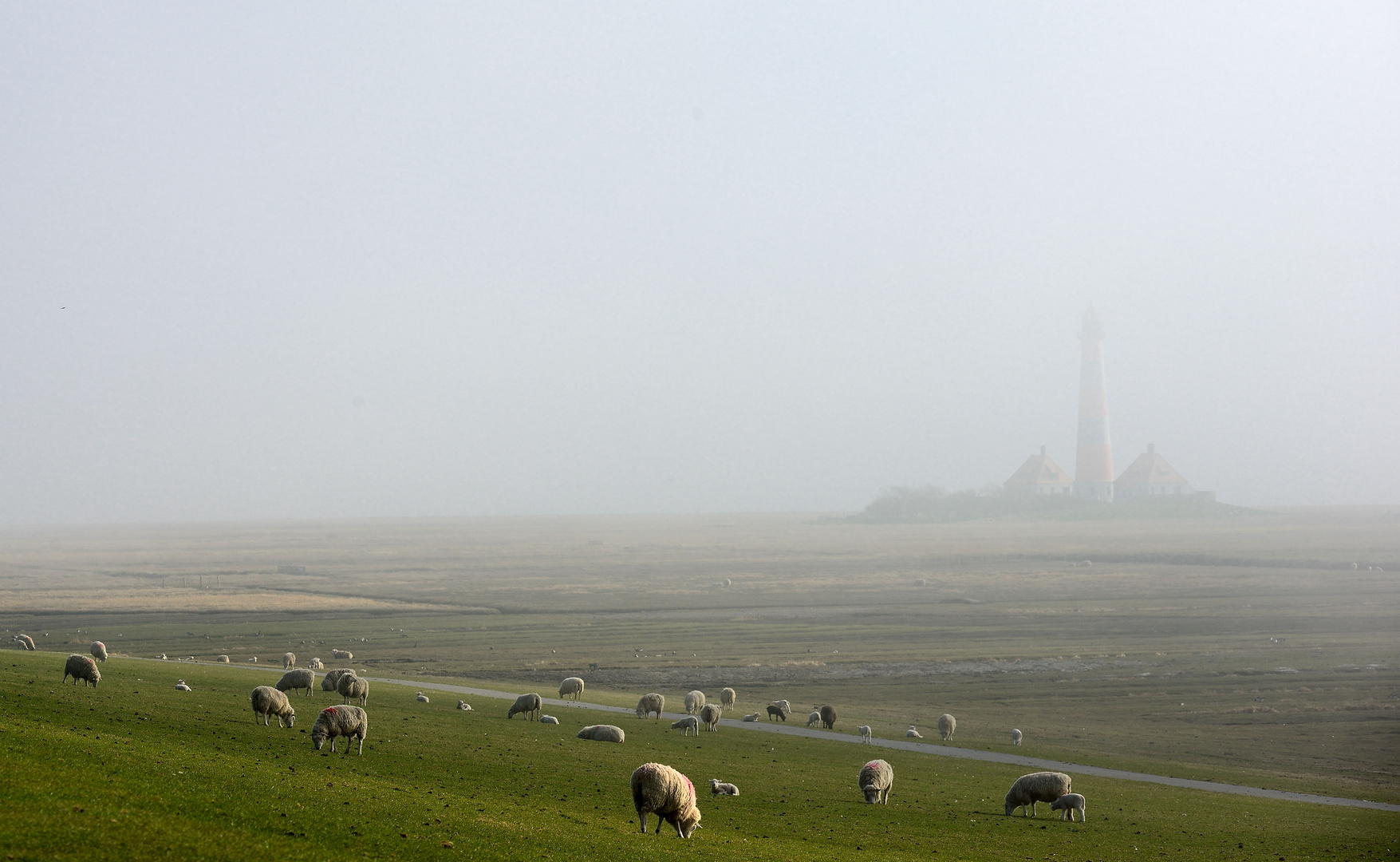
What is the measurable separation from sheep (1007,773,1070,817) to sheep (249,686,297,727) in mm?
21934

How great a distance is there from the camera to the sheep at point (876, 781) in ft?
92.4

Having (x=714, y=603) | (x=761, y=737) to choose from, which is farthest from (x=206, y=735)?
(x=714, y=603)

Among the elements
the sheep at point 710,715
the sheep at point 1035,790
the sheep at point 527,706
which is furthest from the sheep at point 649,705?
the sheep at point 1035,790

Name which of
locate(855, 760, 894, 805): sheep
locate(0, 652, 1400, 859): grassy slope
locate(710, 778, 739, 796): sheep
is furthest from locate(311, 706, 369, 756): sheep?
locate(855, 760, 894, 805): sheep

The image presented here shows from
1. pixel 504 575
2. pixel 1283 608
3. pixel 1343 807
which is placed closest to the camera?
pixel 1343 807

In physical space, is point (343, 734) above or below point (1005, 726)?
above

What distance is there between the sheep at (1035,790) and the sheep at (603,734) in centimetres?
1425

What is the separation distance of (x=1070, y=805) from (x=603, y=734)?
54.0ft

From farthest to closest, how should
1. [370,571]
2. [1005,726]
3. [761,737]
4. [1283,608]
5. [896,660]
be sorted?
[370,571] < [1283,608] < [896,660] < [1005,726] < [761,737]

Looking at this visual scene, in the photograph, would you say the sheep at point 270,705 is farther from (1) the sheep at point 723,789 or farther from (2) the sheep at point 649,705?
(2) the sheep at point 649,705

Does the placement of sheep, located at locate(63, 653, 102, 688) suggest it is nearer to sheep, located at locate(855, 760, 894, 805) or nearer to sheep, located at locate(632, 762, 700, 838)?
sheep, located at locate(632, 762, 700, 838)

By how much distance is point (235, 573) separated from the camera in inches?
5428

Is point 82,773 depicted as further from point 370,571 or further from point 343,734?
point 370,571

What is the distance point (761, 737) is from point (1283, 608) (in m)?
71.1
